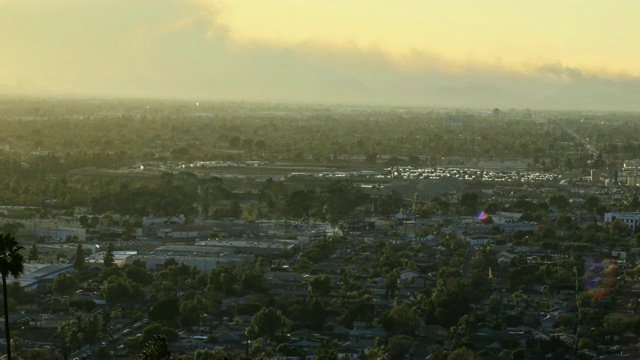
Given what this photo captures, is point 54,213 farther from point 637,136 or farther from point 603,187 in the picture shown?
point 637,136

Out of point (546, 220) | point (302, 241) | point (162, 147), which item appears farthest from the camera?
point (162, 147)

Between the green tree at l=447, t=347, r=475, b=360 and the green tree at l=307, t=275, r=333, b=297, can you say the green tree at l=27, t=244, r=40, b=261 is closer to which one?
the green tree at l=307, t=275, r=333, b=297

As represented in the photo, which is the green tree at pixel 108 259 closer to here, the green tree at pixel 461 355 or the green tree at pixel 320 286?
the green tree at pixel 320 286

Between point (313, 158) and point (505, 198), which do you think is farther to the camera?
point (313, 158)

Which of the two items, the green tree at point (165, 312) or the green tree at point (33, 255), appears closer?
the green tree at point (165, 312)

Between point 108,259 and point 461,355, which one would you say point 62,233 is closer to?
point 108,259

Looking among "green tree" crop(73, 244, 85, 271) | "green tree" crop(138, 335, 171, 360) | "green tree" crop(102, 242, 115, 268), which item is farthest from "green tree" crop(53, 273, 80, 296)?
"green tree" crop(138, 335, 171, 360)

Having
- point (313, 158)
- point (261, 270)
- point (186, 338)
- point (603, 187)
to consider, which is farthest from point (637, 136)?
point (186, 338)

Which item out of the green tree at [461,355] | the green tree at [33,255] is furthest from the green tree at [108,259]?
the green tree at [461,355]

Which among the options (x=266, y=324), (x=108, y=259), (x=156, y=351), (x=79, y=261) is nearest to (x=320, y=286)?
(x=266, y=324)
